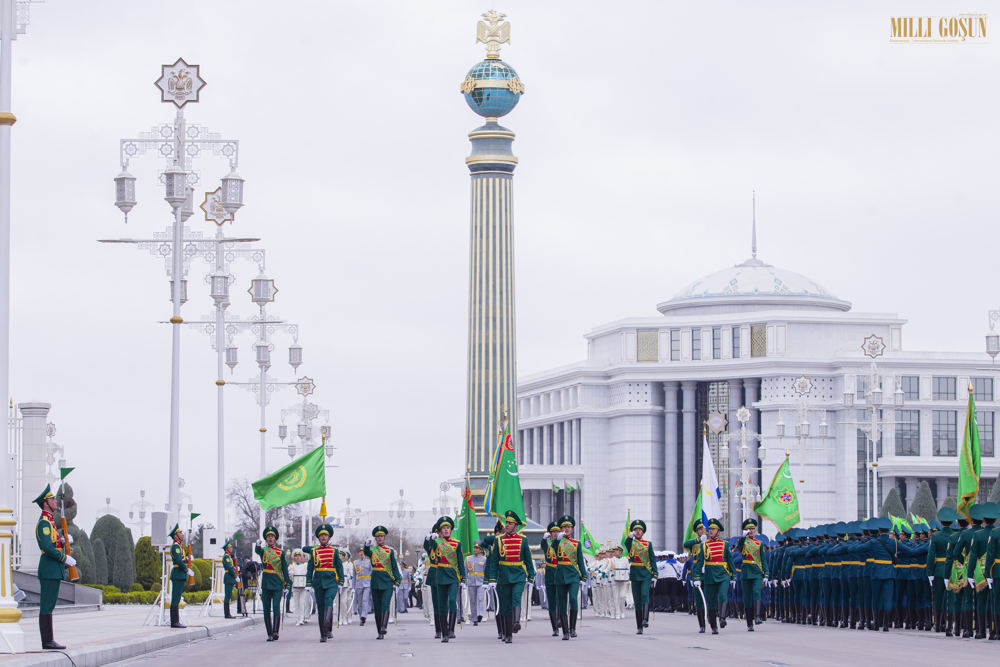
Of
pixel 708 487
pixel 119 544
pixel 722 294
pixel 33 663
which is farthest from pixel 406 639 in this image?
pixel 722 294

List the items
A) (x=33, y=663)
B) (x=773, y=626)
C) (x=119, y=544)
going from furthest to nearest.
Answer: (x=119, y=544)
(x=773, y=626)
(x=33, y=663)

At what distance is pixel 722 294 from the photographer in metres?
128

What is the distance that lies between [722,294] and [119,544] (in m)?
76.7

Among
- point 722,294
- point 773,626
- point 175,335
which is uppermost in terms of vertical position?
point 722,294

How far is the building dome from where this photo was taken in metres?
126

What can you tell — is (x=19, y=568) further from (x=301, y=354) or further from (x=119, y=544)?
(x=301, y=354)

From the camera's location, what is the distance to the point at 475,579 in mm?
36312

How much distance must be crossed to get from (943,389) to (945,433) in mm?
2687

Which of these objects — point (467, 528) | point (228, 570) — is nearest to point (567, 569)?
point (467, 528)

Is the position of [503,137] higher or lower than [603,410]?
higher

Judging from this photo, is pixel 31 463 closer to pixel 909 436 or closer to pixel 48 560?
pixel 48 560

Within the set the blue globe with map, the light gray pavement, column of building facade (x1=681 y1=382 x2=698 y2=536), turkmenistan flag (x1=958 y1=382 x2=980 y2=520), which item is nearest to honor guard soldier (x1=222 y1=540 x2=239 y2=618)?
the light gray pavement

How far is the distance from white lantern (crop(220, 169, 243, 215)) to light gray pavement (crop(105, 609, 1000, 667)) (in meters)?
8.58

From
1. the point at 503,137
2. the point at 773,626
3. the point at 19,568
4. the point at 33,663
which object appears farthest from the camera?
the point at 503,137
